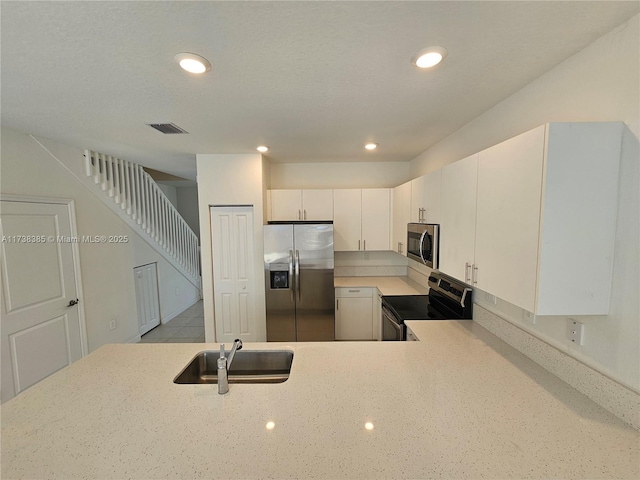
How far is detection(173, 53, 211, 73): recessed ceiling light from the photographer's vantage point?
1.22 metres

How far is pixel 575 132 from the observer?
1027 mm

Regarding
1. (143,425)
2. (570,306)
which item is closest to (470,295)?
(570,306)

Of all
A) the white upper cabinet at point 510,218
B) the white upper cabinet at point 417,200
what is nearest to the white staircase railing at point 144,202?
the white upper cabinet at point 417,200

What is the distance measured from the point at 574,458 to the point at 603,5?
1.66 m

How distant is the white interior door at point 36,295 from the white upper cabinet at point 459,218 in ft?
12.2

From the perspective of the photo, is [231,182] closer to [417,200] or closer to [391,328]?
[417,200]

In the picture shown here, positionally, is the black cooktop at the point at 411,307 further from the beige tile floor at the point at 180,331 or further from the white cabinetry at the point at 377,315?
the beige tile floor at the point at 180,331

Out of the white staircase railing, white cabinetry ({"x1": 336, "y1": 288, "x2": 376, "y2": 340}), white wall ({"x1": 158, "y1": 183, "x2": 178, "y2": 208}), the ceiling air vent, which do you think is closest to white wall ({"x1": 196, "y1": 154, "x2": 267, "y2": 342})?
the ceiling air vent

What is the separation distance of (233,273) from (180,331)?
183cm

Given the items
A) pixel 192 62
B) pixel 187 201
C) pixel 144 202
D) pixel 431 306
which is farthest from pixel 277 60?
pixel 187 201

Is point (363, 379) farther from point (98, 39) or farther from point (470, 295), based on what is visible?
point (98, 39)

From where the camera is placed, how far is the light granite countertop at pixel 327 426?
876mm

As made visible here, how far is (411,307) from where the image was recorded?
8.13 ft

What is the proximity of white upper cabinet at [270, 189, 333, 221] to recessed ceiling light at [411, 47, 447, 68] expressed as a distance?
2.10 meters
